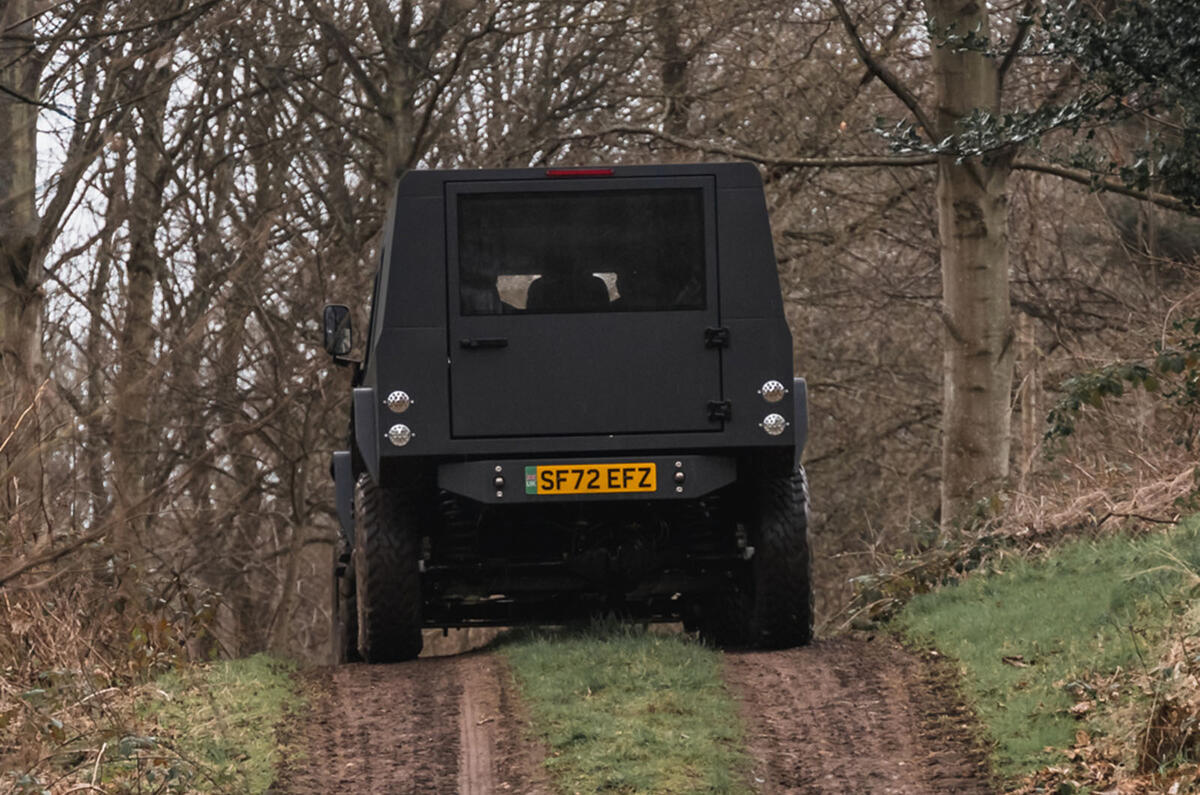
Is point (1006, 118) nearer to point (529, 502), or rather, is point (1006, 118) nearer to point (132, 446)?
point (529, 502)

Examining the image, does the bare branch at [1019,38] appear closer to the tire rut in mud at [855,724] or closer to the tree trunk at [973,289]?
the tree trunk at [973,289]

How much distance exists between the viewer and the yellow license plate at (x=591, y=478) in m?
8.68

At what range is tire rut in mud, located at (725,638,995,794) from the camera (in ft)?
21.6

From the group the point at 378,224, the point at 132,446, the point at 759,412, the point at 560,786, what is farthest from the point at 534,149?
the point at 560,786

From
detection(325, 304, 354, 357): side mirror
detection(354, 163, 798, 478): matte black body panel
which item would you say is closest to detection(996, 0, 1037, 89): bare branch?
detection(354, 163, 798, 478): matte black body panel

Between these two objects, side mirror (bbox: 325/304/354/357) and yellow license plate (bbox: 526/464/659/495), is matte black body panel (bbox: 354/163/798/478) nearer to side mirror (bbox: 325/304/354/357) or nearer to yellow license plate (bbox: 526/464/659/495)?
yellow license plate (bbox: 526/464/659/495)

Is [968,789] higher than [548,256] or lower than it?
lower

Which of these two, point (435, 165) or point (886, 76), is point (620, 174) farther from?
point (435, 165)

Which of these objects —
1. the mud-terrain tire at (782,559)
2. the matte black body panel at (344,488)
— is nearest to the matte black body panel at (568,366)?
the mud-terrain tire at (782,559)

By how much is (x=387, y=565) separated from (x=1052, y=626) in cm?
339

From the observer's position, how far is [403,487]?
888 cm

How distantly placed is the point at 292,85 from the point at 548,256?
33.3ft

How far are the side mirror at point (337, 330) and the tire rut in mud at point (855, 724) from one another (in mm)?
2918

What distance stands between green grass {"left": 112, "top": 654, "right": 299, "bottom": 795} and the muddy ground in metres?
0.12
